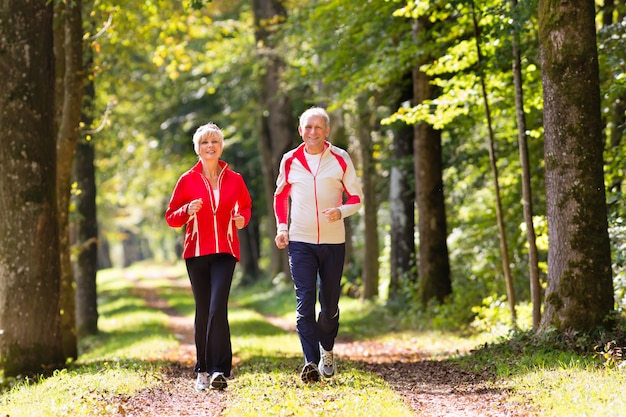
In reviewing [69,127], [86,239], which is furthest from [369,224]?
[69,127]

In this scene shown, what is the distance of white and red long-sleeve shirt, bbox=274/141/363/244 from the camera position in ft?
24.0

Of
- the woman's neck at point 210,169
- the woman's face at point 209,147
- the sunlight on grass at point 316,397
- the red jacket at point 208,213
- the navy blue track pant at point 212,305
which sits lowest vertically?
the sunlight on grass at point 316,397

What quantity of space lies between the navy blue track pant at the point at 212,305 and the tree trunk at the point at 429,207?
7.98 meters

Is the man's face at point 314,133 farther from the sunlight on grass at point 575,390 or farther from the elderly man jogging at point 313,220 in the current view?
the sunlight on grass at point 575,390

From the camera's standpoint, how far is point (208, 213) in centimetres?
742

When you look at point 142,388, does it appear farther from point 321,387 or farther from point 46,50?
point 46,50

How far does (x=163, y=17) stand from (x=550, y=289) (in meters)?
10.8

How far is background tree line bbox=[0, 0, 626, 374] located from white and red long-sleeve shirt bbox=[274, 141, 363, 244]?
7.73 ft

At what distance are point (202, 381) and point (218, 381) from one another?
0.26 m

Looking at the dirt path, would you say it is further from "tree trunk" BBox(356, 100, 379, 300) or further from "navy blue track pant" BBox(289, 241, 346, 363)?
"tree trunk" BBox(356, 100, 379, 300)

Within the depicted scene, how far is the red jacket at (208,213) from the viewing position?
7.37m

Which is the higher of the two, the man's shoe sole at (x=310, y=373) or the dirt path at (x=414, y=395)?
the man's shoe sole at (x=310, y=373)

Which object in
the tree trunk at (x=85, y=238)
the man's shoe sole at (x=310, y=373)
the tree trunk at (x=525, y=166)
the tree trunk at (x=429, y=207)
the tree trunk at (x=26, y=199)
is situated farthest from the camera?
the tree trunk at (x=85, y=238)

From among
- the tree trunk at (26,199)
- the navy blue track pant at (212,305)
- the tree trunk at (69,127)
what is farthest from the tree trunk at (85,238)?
the navy blue track pant at (212,305)
